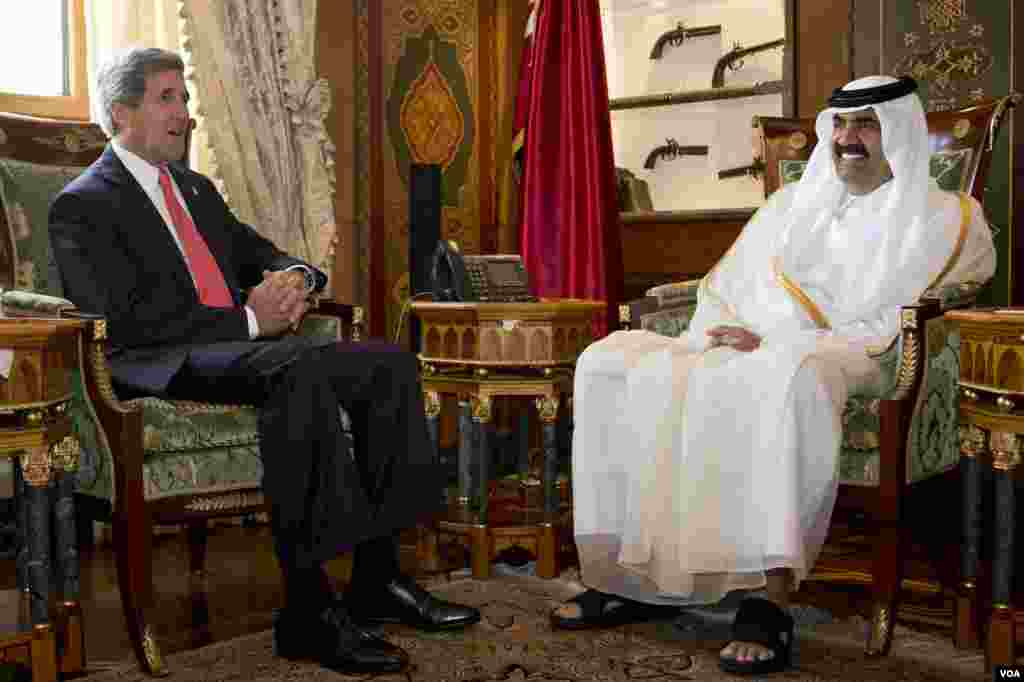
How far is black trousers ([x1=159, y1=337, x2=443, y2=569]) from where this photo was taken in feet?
8.29

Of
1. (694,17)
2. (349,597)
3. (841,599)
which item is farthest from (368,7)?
(841,599)

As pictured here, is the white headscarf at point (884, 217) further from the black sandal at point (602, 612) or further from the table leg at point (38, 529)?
the table leg at point (38, 529)

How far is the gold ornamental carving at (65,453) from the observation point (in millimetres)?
2420

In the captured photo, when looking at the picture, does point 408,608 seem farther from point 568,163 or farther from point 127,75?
point 568,163

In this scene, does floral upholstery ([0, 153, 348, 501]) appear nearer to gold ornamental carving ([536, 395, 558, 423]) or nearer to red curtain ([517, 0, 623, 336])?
gold ornamental carving ([536, 395, 558, 423])

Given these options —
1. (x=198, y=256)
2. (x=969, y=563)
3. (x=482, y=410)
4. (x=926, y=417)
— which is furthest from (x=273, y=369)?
(x=969, y=563)

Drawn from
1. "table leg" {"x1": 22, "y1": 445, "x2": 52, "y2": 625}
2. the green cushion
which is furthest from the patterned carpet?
the green cushion

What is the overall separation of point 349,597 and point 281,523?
0.38m

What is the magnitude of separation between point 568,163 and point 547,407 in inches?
53.2

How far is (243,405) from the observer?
277cm

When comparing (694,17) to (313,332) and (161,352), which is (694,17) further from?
(161,352)

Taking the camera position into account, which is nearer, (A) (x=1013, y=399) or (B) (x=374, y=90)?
(A) (x=1013, y=399)

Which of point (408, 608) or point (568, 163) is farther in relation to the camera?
point (568, 163)

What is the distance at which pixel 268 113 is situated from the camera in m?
4.15
